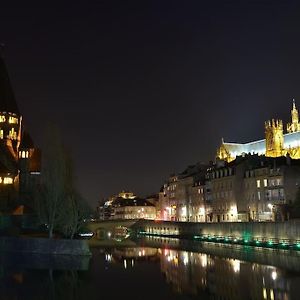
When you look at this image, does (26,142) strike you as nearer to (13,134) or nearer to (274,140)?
(13,134)

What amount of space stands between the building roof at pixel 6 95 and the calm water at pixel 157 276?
57936 mm

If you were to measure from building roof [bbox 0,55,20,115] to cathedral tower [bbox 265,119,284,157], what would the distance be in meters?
75.9

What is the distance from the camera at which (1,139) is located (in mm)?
108875

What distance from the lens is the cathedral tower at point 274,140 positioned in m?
142

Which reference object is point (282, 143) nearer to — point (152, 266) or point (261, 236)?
point (261, 236)

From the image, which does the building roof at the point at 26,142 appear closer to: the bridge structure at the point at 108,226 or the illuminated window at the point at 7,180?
the illuminated window at the point at 7,180

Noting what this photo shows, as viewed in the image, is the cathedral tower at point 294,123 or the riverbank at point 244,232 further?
the cathedral tower at point 294,123

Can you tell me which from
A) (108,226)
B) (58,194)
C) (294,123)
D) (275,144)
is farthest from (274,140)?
(58,194)

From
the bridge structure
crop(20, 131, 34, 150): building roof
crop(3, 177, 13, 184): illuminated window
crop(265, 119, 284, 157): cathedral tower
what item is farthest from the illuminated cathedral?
crop(3, 177, 13, 184): illuminated window

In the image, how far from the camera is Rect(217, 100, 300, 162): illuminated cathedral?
141000 millimetres

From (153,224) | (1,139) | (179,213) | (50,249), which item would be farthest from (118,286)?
(179,213)

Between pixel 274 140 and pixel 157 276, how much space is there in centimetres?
10166

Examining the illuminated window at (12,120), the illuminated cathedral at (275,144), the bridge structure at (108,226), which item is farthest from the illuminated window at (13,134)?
the illuminated cathedral at (275,144)

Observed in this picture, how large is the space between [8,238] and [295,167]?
56035 mm
